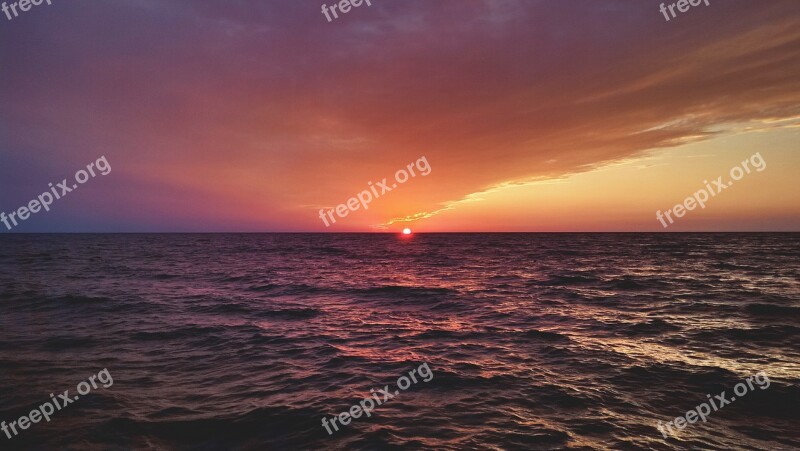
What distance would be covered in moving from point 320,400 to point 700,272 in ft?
135

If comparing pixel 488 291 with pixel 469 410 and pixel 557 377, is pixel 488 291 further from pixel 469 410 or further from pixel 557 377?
pixel 469 410

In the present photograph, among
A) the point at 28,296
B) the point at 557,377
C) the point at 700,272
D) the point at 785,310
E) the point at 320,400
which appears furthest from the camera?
the point at 700,272

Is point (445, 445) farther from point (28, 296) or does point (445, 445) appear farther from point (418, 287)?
point (28, 296)

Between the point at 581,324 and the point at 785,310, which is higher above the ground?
the point at 581,324

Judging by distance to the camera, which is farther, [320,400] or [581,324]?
[581,324]

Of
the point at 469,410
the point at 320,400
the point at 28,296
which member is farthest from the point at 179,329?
the point at 28,296

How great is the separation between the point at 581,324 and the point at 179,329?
59.9ft

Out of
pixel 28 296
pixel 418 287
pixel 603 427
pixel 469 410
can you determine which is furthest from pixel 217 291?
pixel 603 427

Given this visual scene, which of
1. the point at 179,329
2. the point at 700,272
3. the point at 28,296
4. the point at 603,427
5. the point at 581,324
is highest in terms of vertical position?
the point at 28,296

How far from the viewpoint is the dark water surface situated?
26.1 feet

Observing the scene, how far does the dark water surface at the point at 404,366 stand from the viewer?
7961 mm

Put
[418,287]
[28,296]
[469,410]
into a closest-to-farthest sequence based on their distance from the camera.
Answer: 1. [469,410]
2. [28,296]
3. [418,287]

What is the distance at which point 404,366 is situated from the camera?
1220cm

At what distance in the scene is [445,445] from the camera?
746 cm
